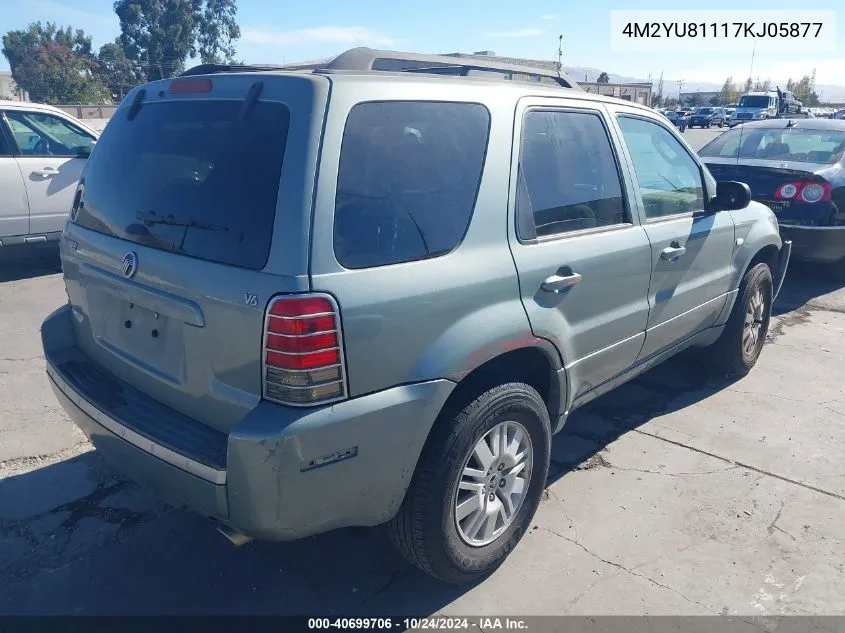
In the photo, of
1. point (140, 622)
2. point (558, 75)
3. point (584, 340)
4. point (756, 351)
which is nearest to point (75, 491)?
point (140, 622)

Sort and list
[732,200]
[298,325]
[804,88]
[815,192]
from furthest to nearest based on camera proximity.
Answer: [804,88], [815,192], [732,200], [298,325]

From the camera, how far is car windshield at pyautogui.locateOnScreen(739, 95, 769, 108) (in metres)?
37.4

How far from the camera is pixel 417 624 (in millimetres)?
2674

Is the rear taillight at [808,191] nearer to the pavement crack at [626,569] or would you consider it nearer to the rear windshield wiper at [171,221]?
the pavement crack at [626,569]

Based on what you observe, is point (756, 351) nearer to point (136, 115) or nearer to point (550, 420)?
point (550, 420)

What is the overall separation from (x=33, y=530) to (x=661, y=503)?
302cm

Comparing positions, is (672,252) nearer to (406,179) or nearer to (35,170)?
(406,179)

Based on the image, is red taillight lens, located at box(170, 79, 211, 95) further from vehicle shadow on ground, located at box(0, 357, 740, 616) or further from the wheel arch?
vehicle shadow on ground, located at box(0, 357, 740, 616)

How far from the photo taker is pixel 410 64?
10.2ft

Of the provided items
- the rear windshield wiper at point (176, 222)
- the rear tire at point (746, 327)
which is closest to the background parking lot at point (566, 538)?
the rear tire at point (746, 327)

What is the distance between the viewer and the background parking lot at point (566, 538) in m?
2.80

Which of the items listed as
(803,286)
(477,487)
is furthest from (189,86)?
(803,286)

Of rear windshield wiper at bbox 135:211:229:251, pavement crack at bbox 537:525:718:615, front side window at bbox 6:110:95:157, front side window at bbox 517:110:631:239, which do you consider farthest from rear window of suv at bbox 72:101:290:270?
front side window at bbox 6:110:95:157

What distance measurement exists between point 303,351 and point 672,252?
2.41 metres
